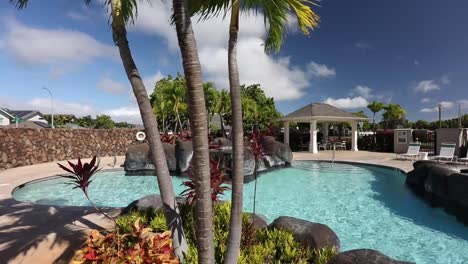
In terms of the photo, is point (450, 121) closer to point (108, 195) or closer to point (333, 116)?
point (333, 116)

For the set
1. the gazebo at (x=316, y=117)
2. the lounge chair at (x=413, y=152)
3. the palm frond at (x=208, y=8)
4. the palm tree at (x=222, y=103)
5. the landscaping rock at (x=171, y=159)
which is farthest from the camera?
the palm tree at (x=222, y=103)

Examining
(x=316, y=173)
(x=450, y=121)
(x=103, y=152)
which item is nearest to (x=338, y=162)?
(x=316, y=173)

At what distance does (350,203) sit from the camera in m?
10.6

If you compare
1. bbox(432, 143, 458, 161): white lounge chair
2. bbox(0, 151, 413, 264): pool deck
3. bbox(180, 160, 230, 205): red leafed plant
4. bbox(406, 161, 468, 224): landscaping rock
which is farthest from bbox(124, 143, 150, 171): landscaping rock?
bbox(432, 143, 458, 161): white lounge chair

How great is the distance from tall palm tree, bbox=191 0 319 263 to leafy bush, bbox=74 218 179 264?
0.76 m

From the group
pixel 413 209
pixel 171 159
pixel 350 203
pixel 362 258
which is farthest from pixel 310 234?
pixel 171 159

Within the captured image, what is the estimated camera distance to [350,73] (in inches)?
1352

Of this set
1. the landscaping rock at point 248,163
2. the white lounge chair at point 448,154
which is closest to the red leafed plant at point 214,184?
the landscaping rock at point 248,163

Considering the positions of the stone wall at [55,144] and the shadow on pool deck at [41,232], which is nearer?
the shadow on pool deck at [41,232]

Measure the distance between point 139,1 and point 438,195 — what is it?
11.5 metres

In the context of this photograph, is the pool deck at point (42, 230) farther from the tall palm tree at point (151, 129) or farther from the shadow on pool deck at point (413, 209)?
the shadow on pool deck at point (413, 209)

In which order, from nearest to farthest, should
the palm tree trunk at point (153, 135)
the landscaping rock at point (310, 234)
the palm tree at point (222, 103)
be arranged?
the palm tree trunk at point (153, 135) < the landscaping rock at point (310, 234) < the palm tree at point (222, 103)

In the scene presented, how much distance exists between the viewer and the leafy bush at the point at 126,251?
338 centimetres

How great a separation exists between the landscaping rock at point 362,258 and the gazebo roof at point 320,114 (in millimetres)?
21831
